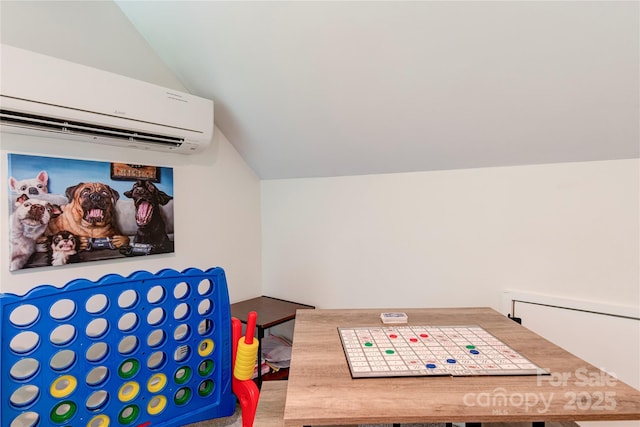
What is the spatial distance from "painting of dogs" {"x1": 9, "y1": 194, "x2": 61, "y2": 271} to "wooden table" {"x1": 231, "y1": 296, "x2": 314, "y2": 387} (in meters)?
1.14

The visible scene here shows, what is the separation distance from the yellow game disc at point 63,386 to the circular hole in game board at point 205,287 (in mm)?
509

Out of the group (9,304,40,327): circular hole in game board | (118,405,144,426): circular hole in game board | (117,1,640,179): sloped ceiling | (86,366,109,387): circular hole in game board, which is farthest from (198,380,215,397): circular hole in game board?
(117,1,640,179): sloped ceiling

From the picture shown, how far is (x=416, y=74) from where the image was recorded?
1.48 metres

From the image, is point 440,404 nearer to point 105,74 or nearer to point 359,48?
point 359,48

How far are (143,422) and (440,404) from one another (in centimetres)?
114

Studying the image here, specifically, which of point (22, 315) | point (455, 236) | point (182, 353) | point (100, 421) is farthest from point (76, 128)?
point (455, 236)

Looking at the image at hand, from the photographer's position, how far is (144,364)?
4.20 ft

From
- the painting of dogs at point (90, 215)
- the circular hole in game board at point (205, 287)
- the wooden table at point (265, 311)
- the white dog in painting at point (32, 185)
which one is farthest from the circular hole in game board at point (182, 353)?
the white dog in painting at point (32, 185)

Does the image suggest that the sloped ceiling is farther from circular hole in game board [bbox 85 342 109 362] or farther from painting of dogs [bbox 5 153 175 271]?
circular hole in game board [bbox 85 342 109 362]

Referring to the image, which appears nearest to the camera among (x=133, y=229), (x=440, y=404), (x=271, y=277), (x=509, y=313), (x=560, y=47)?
(x=440, y=404)

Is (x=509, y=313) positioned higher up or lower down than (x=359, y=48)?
lower down

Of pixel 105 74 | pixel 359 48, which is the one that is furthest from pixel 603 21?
pixel 105 74

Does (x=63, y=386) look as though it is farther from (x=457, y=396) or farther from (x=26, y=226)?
(x=457, y=396)

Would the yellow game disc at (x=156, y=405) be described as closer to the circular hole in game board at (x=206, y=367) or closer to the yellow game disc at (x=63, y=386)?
the circular hole in game board at (x=206, y=367)
